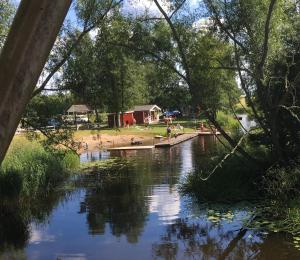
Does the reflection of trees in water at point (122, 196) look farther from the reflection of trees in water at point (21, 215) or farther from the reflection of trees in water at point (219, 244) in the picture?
the reflection of trees in water at point (21, 215)

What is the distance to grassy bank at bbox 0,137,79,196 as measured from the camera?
53.2 ft

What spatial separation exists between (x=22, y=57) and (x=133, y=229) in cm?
1154

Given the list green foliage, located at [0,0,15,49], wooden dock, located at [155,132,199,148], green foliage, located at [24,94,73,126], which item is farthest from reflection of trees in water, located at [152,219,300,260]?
wooden dock, located at [155,132,199,148]

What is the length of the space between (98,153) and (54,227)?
21554 mm

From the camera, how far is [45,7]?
2533 mm

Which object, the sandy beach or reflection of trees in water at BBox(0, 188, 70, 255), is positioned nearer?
reflection of trees in water at BBox(0, 188, 70, 255)

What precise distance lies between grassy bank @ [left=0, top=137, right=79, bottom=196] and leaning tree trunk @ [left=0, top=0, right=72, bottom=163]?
13.6 m

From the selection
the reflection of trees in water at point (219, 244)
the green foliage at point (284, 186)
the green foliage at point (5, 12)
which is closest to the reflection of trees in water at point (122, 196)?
the reflection of trees in water at point (219, 244)

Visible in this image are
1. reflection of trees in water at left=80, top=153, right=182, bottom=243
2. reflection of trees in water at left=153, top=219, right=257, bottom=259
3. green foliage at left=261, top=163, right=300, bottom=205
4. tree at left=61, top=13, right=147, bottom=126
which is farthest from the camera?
tree at left=61, top=13, right=147, bottom=126

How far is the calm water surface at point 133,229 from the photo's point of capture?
11484 mm

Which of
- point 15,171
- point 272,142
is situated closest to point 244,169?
point 272,142

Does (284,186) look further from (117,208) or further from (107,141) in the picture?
(107,141)

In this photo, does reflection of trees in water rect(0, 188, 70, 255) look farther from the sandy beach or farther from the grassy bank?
the sandy beach

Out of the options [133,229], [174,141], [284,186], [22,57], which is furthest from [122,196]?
[174,141]
